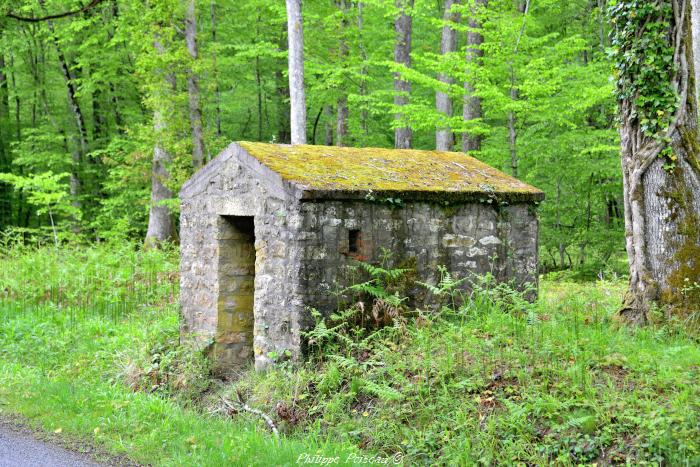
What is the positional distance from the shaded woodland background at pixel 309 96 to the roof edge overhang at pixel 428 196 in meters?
3.21

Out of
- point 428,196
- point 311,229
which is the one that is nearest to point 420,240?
point 428,196

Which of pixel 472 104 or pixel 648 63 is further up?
→ pixel 472 104

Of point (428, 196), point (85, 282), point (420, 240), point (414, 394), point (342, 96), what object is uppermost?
point (342, 96)

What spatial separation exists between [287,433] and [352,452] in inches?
43.0

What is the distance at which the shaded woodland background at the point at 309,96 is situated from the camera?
1316cm

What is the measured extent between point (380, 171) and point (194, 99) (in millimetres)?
7963

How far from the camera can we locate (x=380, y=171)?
8.06m

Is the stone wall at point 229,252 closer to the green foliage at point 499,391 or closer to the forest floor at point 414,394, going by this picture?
the forest floor at point 414,394

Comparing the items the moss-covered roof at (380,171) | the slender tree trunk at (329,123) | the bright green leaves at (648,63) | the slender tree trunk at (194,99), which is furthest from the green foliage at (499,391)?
the slender tree trunk at (329,123)

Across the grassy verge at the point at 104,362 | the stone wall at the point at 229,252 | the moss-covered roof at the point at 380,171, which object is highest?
the moss-covered roof at the point at 380,171

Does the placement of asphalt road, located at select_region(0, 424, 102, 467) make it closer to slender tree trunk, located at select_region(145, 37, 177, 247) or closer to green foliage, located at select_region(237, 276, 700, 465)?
green foliage, located at select_region(237, 276, 700, 465)

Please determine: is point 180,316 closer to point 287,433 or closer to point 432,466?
point 287,433

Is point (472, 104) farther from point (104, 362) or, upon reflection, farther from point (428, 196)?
point (104, 362)

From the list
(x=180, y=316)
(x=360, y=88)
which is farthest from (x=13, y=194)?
(x=180, y=316)
